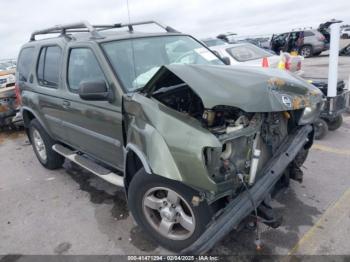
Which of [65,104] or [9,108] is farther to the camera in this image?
[9,108]

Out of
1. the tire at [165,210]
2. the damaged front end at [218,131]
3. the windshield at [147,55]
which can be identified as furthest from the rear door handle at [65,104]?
the tire at [165,210]

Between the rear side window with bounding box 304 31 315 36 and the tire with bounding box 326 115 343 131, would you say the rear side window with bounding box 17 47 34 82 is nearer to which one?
the tire with bounding box 326 115 343 131

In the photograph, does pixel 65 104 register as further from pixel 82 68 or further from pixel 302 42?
pixel 302 42

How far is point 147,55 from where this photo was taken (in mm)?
3588

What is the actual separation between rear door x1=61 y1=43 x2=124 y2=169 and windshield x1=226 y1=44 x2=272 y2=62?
228 inches

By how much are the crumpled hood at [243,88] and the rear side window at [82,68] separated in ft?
3.08

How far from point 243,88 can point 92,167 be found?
7.01 feet

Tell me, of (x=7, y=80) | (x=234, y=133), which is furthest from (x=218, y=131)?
(x=7, y=80)

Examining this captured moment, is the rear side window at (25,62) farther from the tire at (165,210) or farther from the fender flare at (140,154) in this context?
the tire at (165,210)

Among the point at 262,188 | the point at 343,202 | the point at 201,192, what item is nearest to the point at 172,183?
the point at 201,192

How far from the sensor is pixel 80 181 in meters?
4.67

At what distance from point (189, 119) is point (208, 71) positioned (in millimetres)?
428

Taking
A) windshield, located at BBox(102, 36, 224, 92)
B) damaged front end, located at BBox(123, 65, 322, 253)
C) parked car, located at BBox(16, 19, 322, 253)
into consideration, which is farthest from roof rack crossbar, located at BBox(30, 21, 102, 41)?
damaged front end, located at BBox(123, 65, 322, 253)

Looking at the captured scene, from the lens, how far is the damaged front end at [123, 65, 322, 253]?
7.61ft
